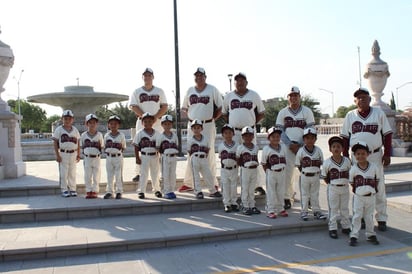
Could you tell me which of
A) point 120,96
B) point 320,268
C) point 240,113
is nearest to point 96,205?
point 240,113

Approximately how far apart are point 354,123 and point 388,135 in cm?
54

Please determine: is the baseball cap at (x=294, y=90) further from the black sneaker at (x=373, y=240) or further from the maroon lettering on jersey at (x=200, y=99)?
the black sneaker at (x=373, y=240)

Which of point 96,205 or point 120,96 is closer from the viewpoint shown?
point 96,205

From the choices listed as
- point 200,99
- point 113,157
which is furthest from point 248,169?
point 113,157

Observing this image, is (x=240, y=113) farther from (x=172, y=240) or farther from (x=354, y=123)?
(x=172, y=240)

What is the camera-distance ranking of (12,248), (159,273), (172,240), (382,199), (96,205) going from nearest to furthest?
(159,273) < (12,248) < (172,240) < (382,199) < (96,205)

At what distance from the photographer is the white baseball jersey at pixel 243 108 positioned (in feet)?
24.2

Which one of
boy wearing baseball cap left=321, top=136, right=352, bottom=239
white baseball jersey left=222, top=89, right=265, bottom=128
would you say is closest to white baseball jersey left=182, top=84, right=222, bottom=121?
white baseball jersey left=222, top=89, right=265, bottom=128

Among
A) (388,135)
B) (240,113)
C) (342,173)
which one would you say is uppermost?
(240,113)

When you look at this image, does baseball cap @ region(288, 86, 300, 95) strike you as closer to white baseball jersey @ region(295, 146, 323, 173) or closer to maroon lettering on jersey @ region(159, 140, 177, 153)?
white baseball jersey @ region(295, 146, 323, 173)

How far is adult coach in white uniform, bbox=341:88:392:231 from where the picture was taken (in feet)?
19.7

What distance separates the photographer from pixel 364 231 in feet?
20.1

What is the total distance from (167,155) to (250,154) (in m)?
1.62

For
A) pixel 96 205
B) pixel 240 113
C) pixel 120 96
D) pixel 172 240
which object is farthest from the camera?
pixel 120 96
